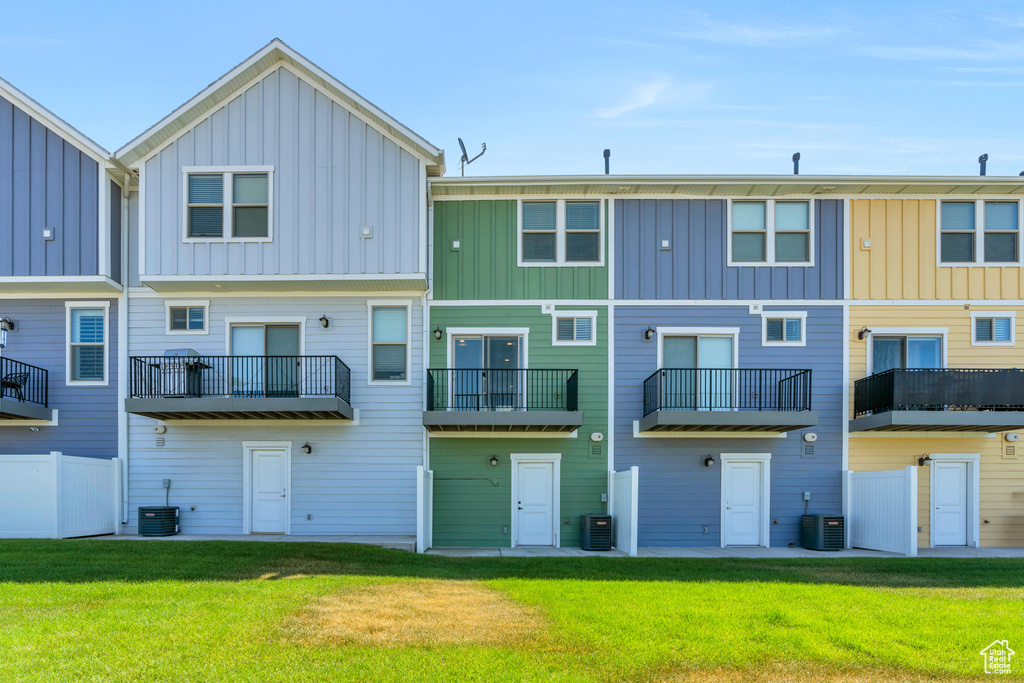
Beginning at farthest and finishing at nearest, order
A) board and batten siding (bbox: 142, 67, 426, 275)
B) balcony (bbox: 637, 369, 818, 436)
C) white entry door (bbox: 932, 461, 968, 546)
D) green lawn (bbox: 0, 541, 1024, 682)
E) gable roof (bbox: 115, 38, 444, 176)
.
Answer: white entry door (bbox: 932, 461, 968, 546)
balcony (bbox: 637, 369, 818, 436)
board and batten siding (bbox: 142, 67, 426, 275)
gable roof (bbox: 115, 38, 444, 176)
green lawn (bbox: 0, 541, 1024, 682)

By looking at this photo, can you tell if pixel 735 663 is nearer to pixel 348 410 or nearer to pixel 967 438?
pixel 348 410

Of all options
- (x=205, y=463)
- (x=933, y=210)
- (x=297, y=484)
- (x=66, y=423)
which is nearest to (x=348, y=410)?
(x=297, y=484)

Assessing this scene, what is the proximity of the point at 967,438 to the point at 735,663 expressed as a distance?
11.6 meters

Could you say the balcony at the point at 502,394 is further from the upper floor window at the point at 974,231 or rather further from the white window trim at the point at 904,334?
the upper floor window at the point at 974,231

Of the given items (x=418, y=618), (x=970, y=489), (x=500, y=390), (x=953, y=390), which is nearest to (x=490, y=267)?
(x=500, y=390)

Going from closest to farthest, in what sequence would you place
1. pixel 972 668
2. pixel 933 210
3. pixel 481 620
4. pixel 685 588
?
1. pixel 972 668
2. pixel 481 620
3. pixel 685 588
4. pixel 933 210

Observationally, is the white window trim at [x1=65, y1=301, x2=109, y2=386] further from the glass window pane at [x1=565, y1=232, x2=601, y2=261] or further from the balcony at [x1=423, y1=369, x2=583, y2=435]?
the glass window pane at [x1=565, y1=232, x2=601, y2=261]

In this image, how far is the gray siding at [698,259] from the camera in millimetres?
16266

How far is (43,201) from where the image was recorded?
1552 centimetres

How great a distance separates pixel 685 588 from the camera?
10250 millimetres

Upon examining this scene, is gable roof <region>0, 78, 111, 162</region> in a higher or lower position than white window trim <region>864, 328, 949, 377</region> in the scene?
higher

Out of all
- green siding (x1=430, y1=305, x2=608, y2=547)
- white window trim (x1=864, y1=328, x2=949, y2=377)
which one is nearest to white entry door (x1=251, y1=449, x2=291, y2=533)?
green siding (x1=430, y1=305, x2=608, y2=547)

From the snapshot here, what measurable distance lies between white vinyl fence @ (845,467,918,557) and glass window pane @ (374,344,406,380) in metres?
8.99

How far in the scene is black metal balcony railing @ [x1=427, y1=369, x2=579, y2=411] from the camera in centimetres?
1584
